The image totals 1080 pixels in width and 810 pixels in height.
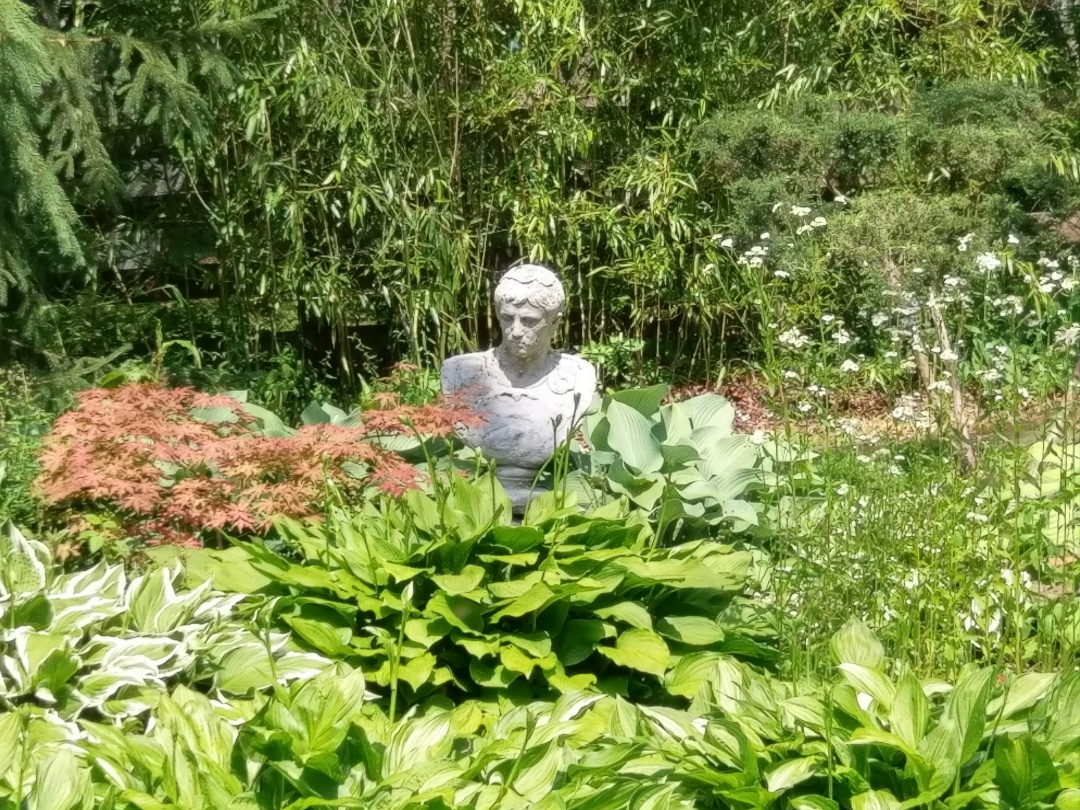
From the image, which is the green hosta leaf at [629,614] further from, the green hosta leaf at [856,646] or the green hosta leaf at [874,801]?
the green hosta leaf at [874,801]

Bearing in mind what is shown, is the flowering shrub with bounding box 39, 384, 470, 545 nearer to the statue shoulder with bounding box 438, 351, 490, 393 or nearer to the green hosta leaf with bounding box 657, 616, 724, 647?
the statue shoulder with bounding box 438, 351, 490, 393

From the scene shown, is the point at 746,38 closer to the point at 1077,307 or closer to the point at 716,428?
the point at 1077,307

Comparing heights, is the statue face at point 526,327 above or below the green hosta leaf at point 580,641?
above

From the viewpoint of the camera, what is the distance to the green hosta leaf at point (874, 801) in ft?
7.03

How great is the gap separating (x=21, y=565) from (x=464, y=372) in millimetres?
1397

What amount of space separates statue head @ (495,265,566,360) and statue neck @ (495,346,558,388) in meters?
0.06

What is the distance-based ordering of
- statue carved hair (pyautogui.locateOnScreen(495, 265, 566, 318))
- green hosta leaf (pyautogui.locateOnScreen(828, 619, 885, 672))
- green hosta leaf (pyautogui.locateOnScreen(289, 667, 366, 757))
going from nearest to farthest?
green hosta leaf (pyautogui.locateOnScreen(289, 667, 366, 757)) < green hosta leaf (pyautogui.locateOnScreen(828, 619, 885, 672)) < statue carved hair (pyautogui.locateOnScreen(495, 265, 566, 318))

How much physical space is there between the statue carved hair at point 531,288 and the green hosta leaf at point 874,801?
1.84m

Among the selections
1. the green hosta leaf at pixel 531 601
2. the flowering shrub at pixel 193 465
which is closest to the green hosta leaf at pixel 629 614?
the green hosta leaf at pixel 531 601

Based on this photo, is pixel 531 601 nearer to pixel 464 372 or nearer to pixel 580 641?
pixel 580 641

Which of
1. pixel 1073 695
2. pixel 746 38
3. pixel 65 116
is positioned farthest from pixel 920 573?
pixel 746 38

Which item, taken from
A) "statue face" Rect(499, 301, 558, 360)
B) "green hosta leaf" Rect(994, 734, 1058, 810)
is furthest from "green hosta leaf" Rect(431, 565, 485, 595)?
"green hosta leaf" Rect(994, 734, 1058, 810)

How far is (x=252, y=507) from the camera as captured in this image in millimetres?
3209

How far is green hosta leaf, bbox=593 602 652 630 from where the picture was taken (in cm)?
289
